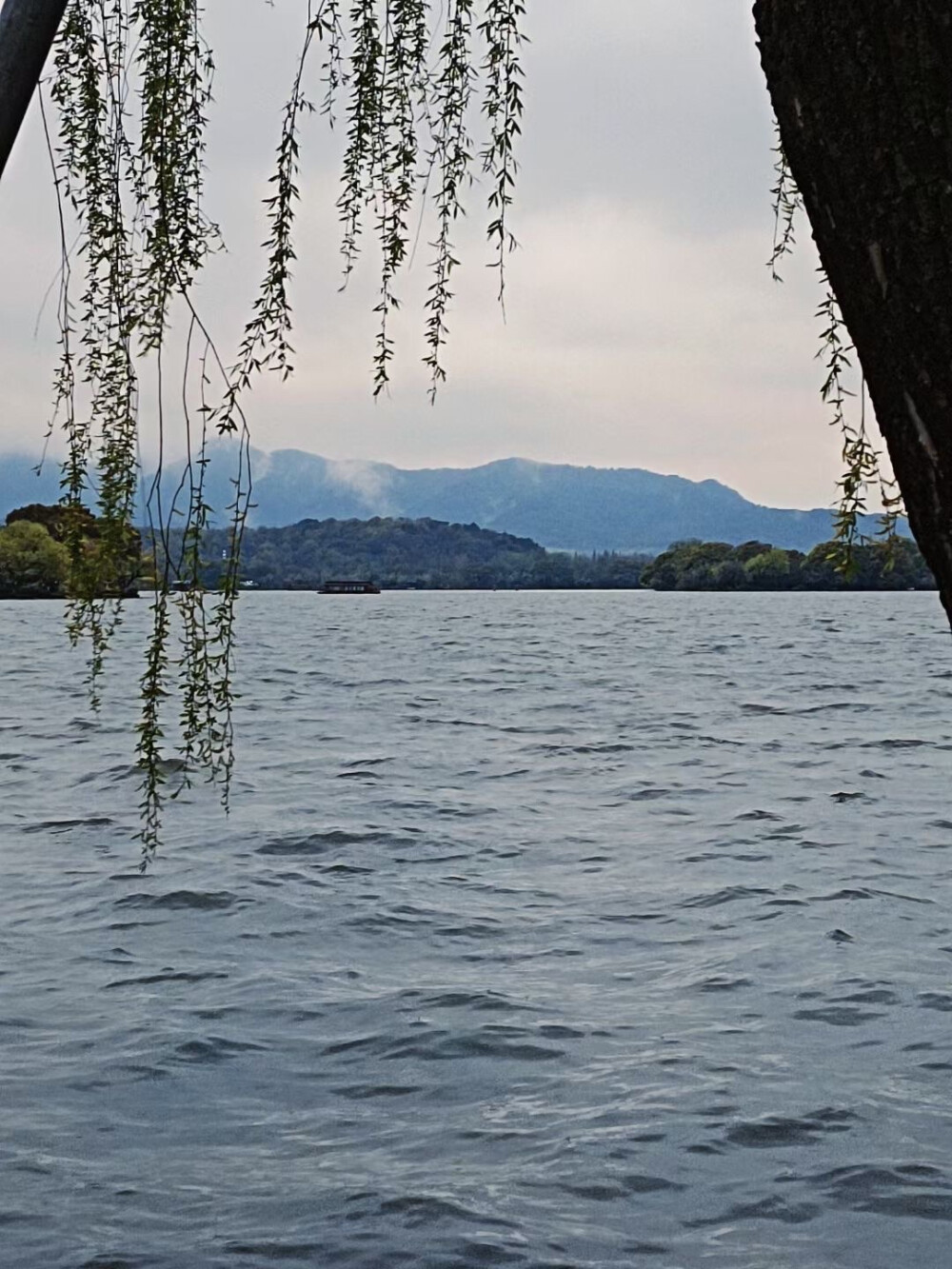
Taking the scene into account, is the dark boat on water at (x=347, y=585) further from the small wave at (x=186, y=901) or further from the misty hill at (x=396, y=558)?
the small wave at (x=186, y=901)

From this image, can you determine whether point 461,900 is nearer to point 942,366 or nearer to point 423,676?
point 942,366

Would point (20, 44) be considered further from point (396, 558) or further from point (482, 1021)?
point (396, 558)

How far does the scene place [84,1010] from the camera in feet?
29.7

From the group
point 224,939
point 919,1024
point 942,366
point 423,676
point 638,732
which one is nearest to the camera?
point 942,366

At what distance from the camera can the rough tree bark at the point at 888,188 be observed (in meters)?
1.77

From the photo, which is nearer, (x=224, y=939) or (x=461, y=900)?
(x=224, y=939)

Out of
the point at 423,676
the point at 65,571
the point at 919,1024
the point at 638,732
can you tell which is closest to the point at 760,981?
the point at 919,1024

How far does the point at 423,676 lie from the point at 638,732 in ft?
59.0

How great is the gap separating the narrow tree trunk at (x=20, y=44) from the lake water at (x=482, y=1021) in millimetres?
4688

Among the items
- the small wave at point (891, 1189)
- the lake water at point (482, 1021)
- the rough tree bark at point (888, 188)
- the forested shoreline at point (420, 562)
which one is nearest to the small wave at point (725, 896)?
the lake water at point (482, 1021)

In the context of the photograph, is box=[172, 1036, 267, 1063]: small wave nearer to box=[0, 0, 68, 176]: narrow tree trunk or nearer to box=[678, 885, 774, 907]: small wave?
box=[678, 885, 774, 907]: small wave

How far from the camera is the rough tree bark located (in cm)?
177

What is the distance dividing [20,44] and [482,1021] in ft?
23.1

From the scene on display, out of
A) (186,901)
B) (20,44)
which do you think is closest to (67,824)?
(186,901)
